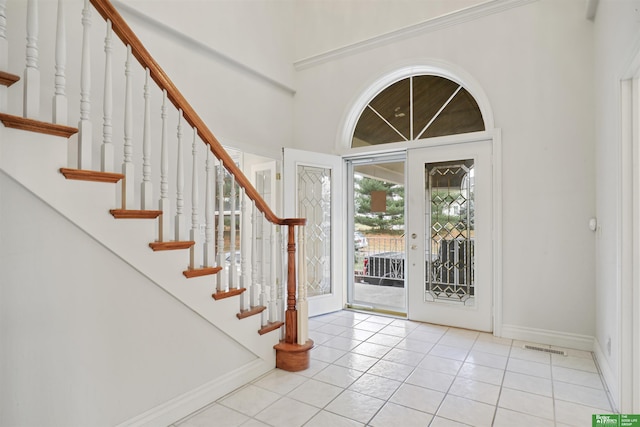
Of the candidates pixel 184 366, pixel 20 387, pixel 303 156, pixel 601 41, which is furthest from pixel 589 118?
pixel 20 387

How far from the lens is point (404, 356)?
3029 mm

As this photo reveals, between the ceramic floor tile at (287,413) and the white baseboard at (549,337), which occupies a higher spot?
the white baseboard at (549,337)

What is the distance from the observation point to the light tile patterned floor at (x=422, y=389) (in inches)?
81.7

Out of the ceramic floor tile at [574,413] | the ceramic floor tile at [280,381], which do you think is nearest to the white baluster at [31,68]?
the ceramic floor tile at [280,381]

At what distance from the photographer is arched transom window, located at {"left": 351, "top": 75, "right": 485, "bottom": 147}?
384 centimetres

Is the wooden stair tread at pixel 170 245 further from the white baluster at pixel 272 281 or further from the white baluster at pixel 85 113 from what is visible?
the white baluster at pixel 272 281

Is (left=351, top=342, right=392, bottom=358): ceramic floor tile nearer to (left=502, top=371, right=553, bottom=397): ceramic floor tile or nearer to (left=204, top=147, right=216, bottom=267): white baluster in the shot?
(left=502, top=371, right=553, bottom=397): ceramic floor tile

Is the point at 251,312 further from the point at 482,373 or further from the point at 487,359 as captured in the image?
the point at 487,359

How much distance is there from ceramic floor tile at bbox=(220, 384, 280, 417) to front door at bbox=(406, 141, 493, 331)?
7.45 ft

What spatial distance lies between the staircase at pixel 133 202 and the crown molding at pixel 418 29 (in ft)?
7.76

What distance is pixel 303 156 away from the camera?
4180 millimetres

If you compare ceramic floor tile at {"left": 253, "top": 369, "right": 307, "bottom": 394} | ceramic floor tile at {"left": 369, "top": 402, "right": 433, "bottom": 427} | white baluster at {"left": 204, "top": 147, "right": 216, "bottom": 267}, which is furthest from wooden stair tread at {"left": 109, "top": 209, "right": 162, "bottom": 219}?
ceramic floor tile at {"left": 369, "top": 402, "right": 433, "bottom": 427}

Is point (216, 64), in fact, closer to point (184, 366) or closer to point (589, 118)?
point (184, 366)
